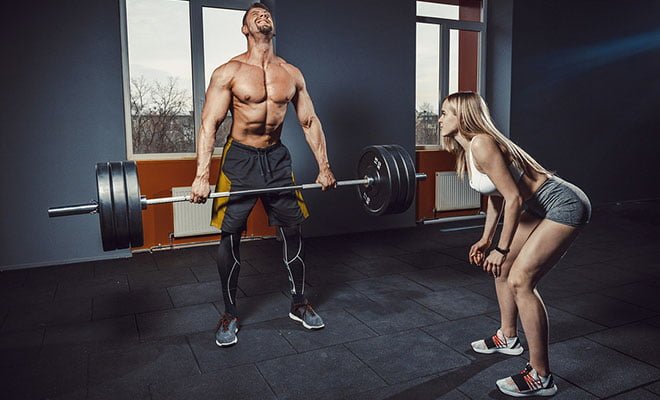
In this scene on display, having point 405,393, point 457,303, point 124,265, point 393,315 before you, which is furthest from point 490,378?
point 124,265

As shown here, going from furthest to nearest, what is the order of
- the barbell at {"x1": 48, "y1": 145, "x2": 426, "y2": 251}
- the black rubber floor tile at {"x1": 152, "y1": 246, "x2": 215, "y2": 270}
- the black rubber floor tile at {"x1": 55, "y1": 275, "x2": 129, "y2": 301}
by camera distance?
the black rubber floor tile at {"x1": 152, "y1": 246, "x2": 215, "y2": 270}
the black rubber floor tile at {"x1": 55, "y1": 275, "x2": 129, "y2": 301}
the barbell at {"x1": 48, "y1": 145, "x2": 426, "y2": 251}

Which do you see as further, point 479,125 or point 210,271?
point 210,271

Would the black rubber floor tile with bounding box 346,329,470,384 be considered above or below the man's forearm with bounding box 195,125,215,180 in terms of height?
below

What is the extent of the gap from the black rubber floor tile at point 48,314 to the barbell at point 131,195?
2.48ft

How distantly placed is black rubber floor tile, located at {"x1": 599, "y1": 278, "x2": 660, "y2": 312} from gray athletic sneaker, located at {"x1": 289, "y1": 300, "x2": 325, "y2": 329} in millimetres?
1396

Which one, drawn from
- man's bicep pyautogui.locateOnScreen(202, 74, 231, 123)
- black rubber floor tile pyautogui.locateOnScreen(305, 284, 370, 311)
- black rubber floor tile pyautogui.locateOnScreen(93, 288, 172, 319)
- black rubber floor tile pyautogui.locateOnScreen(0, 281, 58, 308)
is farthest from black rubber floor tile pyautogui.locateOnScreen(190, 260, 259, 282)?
man's bicep pyautogui.locateOnScreen(202, 74, 231, 123)

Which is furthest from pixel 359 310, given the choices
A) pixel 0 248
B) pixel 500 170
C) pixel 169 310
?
pixel 0 248

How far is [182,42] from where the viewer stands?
3.65 m

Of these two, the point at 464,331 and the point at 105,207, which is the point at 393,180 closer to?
the point at 464,331

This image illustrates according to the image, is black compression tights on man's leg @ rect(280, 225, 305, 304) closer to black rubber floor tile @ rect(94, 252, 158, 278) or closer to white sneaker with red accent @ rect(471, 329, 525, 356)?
white sneaker with red accent @ rect(471, 329, 525, 356)

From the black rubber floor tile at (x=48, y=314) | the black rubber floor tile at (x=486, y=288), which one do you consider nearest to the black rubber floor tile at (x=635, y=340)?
the black rubber floor tile at (x=486, y=288)

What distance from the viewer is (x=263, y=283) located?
283 centimetres

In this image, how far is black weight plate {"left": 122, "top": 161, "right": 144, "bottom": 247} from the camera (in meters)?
1.76

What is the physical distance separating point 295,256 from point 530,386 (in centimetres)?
105
